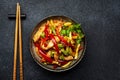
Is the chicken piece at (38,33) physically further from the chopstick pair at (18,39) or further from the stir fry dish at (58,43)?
the chopstick pair at (18,39)

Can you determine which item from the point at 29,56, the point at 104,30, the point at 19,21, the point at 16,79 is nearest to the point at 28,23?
the point at 19,21

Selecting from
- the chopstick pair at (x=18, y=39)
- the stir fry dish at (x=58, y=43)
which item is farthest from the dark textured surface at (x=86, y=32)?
the stir fry dish at (x=58, y=43)

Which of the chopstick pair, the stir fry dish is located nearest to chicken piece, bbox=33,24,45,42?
the stir fry dish

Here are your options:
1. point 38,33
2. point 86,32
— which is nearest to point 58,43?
point 38,33

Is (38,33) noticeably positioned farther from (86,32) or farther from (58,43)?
(86,32)

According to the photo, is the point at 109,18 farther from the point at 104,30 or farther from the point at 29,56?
the point at 29,56

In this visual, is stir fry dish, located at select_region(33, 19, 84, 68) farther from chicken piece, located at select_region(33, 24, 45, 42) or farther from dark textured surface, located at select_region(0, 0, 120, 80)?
dark textured surface, located at select_region(0, 0, 120, 80)
